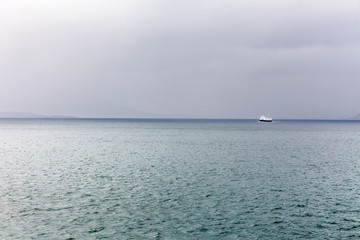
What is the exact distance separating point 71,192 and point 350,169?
41747 mm

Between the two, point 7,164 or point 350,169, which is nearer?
point 350,169

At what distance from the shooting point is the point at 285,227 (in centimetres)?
2512

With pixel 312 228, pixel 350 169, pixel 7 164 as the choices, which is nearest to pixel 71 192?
pixel 312 228

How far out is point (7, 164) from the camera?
5831cm

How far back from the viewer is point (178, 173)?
48.5m

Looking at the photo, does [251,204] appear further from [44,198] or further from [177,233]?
[44,198]

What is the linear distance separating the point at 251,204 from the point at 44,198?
19191mm

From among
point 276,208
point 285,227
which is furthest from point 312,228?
point 276,208

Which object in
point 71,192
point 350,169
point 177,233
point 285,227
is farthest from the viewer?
point 350,169

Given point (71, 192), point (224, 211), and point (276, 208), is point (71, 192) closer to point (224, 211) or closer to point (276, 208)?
point (224, 211)

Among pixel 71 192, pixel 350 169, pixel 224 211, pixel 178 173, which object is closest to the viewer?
pixel 224 211

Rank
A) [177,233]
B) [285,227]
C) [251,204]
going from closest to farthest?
[177,233], [285,227], [251,204]

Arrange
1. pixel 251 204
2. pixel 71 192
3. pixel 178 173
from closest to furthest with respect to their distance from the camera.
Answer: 1. pixel 251 204
2. pixel 71 192
3. pixel 178 173

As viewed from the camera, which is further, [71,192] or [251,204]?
[71,192]
